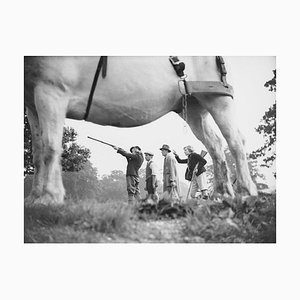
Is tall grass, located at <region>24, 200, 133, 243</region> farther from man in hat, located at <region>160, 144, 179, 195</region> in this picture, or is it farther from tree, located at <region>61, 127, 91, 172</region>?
man in hat, located at <region>160, 144, 179, 195</region>

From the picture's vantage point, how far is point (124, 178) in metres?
5.31

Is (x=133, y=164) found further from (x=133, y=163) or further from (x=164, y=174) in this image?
(x=164, y=174)

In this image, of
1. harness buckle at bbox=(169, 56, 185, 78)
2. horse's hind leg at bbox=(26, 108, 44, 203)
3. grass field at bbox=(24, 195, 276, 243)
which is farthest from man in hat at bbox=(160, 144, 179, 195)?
horse's hind leg at bbox=(26, 108, 44, 203)

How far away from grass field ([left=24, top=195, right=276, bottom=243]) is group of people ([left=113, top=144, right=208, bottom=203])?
443mm

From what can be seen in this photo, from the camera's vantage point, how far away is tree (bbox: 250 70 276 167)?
5.12 meters

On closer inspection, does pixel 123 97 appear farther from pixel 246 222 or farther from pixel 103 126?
pixel 246 222

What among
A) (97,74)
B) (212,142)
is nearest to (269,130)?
(212,142)

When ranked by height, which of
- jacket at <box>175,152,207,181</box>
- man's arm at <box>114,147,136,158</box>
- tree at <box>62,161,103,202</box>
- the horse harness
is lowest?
tree at <box>62,161,103,202</box>

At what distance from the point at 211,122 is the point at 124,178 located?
45.4 inches

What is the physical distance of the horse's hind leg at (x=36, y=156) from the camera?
4.81 metres

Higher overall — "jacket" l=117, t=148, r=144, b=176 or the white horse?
the white horse

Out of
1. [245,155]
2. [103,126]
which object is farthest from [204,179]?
[103,126]

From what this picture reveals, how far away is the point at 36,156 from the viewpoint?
494 centimetres

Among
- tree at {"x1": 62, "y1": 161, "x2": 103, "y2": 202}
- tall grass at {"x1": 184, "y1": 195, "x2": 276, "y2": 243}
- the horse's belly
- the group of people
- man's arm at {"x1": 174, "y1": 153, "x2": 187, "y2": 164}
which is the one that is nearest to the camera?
tall grass at {"x1": 184, "y1": 195, "x2": 276, "y2": 243}
